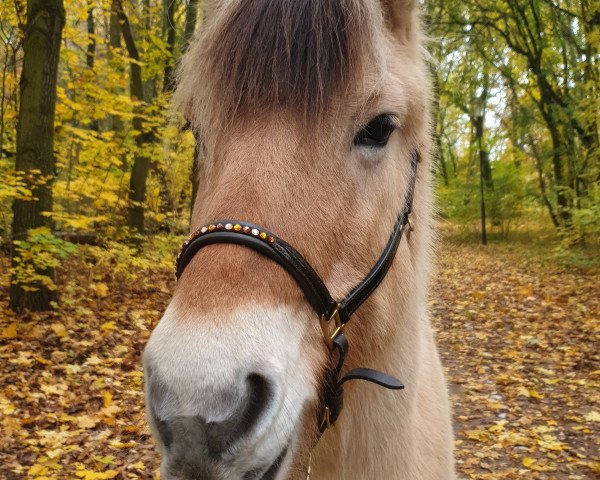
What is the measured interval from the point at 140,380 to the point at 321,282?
538cm

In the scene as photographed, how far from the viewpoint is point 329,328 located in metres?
1.58

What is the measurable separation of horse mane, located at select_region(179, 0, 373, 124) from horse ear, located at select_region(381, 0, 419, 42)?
11.8 inches

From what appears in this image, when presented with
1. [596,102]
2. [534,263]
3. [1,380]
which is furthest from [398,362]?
[534,263]

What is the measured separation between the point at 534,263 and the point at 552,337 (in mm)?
Result: 7437

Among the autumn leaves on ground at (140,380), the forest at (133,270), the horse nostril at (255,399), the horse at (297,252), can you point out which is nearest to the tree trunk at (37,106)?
the forest at (133,270)

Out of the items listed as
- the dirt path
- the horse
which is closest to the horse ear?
the horse

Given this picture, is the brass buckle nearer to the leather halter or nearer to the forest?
the leather halter

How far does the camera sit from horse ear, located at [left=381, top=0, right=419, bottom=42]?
2.11 metres

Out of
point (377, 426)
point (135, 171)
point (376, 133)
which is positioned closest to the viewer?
point (376, 133)

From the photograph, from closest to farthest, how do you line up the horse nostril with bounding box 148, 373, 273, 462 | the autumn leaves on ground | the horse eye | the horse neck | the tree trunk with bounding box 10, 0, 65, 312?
1. the horse nostril with bounding box 148, 373, 273, 462
2. the horse eye
3. the horse neck
4. the autumn leaves on ground
5. the tree trunk with bounding box 10, 0, 65, 312

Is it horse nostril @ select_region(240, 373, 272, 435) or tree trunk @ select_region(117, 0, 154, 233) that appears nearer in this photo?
horse nostril @ select_region(240, 373, 272, 435)

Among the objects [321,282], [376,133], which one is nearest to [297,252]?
[321,282]

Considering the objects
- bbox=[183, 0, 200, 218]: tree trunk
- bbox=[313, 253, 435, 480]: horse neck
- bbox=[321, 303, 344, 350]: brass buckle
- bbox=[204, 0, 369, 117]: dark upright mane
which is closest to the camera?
bbox=[321, 303, 344, 350]: brass buckle

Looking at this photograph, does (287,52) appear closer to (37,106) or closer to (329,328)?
(329,328)
